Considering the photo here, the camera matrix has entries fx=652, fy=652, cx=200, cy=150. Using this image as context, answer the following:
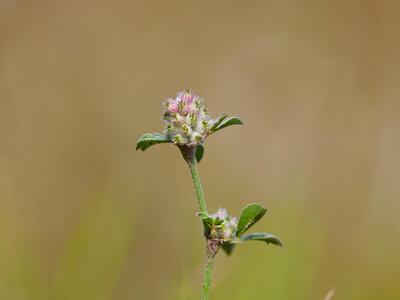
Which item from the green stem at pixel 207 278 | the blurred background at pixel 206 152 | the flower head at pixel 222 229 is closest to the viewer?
the green stem at pixel 207 278

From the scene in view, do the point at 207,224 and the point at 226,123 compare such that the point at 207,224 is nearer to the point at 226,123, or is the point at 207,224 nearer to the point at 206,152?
the point at 226,123

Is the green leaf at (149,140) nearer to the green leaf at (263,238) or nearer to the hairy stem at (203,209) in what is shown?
the hairy stem at (203,209)

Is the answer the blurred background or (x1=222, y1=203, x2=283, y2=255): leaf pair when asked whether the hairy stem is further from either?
the blurred background

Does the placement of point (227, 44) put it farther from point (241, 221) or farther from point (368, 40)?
point (241, 221)

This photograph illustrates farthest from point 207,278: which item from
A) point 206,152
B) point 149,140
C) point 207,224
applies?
point 206,152

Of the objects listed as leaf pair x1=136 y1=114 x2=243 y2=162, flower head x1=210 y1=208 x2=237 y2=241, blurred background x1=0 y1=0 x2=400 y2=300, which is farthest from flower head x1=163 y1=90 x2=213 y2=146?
blurred background x1=0 y1=0 x2=400 y2=300

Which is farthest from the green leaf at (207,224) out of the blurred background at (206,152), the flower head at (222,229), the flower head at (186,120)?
the blurred background at (206,152)

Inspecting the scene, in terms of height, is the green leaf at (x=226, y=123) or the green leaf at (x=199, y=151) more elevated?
the green leaf at (x=226, y=123)

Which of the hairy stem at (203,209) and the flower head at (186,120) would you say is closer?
the hairy stem at (203,209)
